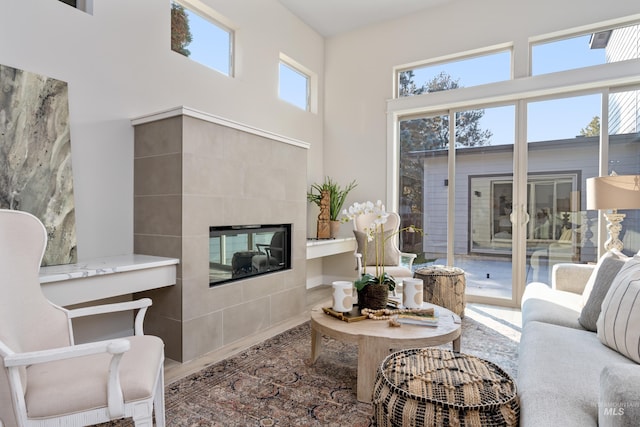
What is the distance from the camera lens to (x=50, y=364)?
143 centimetres

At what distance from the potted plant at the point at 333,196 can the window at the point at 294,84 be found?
42.7 inches

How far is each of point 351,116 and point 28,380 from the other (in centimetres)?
432

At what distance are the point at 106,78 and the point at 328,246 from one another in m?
2.67

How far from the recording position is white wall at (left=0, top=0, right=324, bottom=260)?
2.23m

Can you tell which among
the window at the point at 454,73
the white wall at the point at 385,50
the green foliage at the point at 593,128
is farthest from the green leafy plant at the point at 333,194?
the green foliage at the point at 593,128

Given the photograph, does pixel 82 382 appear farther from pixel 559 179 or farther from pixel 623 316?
pixel 559 179

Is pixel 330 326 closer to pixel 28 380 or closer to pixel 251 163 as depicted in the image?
pixel 28 380

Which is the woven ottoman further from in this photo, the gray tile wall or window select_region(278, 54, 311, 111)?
window select_region(278, 54, 311, 111)

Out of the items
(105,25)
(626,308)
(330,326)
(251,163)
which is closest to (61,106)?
(105,25)

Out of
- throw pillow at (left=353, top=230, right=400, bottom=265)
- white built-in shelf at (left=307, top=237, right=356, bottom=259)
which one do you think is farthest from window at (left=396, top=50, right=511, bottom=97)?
white built-in shelf at (left=307, top=237, right=356, bottom=259)

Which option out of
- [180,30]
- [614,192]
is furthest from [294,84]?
[614,192]

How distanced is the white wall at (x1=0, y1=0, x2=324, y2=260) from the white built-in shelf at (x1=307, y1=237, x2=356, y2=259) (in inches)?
66.2

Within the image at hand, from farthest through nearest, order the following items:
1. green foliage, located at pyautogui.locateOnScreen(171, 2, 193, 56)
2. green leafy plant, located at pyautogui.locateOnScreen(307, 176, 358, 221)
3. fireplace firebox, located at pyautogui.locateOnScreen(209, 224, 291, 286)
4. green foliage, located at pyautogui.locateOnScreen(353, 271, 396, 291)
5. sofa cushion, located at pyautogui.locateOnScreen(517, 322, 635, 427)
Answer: green leafy plant, located at pyautogui.locateOnScreen(307, 176, 358, 221), green foliage, located at pyautogui.locateOnScreen(171, 2, 193, 56), fireplace firebox, located at pyautogui.locateOnScreen(209, 224, 291, 286), green foliage, located at pyautogui.locateOnScreen(353, 271, 396, 291), sofa cushion, located at pyautogui.locateOnScreen(517, 322, 635, 427)

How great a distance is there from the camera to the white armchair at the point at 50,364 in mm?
1170
